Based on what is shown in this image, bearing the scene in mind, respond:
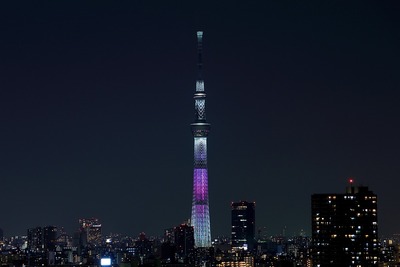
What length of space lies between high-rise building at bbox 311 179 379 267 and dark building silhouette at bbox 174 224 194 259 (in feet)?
85.9

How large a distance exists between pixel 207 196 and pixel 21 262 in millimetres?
23638

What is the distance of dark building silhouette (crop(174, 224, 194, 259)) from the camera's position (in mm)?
89625

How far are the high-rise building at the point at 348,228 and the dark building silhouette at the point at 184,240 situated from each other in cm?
2619

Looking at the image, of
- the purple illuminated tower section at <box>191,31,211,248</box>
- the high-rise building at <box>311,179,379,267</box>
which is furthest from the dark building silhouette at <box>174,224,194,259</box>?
the high-rise building at <box>311,179,379,267</box>

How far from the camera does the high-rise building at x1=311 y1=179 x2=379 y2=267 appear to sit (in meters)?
62.3

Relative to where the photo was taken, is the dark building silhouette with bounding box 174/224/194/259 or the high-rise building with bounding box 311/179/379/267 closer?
the high-rise building with bounding box 311/179/379/267

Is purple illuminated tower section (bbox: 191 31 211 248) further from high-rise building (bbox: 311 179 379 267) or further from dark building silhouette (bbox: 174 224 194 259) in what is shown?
high-rise building (bbox: 311 179 379 267)

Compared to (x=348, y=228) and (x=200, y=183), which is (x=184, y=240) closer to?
(x=200, y=183)

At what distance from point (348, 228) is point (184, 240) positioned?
30.8m

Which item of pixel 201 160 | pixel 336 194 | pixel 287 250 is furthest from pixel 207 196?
pixel 336 194

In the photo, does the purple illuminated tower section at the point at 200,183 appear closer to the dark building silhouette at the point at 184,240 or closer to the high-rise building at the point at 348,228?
the dark building silhouette at the point at 184,240

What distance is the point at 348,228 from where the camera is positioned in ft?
205

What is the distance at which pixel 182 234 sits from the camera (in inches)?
3666

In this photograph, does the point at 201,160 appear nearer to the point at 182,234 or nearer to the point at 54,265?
the point at 182,234
